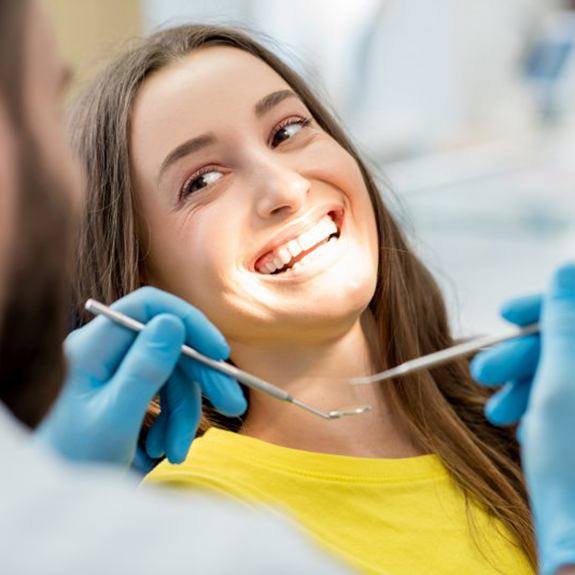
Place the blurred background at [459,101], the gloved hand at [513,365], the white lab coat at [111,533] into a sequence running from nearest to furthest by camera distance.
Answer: the white lab coat at [111,533] → the gloved hand at [513,365] → the blurred background at [459,101]

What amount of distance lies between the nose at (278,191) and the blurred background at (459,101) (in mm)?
1649

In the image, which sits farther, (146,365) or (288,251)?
A: (288,251)

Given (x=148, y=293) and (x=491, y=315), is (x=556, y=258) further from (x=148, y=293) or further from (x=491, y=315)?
(x=148, y=293)

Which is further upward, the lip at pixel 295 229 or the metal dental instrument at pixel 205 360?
the metal dental instrument at pixel 205 360

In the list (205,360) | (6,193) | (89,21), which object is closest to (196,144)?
(205,360)

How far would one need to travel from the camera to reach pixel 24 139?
0.76 m

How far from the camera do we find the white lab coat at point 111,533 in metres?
0.65

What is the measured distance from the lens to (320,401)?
57.6 inches

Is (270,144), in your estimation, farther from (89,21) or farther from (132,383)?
(89,21)

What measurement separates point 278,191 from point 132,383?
355 millimetres

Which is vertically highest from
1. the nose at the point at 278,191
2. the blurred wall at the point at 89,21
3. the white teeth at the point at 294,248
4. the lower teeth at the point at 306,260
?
the nose at the point at 278,191

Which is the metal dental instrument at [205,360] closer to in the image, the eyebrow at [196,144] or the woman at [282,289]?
the woman at [282,289]

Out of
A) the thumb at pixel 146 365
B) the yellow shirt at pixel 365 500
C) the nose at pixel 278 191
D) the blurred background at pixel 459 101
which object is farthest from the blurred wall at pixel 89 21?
the thumb at pixel 146 365

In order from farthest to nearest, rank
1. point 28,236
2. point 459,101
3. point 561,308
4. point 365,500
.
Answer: point 459,101, point 365,500, point 561,308, point 28,236
